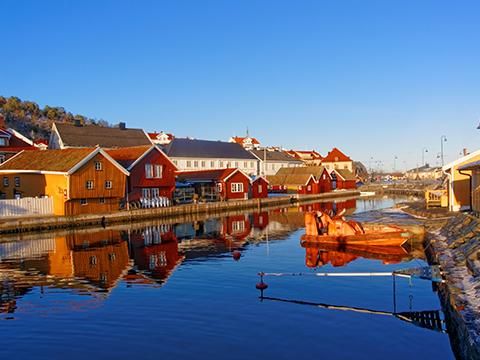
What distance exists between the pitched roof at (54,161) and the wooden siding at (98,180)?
1.38 ft

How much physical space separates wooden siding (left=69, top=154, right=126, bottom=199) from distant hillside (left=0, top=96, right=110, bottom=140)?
7166cm

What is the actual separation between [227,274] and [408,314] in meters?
8.20

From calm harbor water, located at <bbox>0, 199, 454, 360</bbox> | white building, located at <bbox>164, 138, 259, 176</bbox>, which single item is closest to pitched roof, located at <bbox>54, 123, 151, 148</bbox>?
white building, located at <bbox>164, 138, 259, 176</bbox>

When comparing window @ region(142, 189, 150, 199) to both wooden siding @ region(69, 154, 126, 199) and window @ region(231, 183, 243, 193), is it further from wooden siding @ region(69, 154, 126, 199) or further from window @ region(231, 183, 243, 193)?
window @ region(231, 183, 243, 193)

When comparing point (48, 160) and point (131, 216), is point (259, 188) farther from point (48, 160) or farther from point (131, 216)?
point (48, 160)

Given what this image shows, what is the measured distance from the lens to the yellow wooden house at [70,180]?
3881 cm

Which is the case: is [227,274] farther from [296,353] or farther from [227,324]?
[296,353]

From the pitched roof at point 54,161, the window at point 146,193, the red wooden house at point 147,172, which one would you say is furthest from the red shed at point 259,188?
the pitched roof at point 54,161

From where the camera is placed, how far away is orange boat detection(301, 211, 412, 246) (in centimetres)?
2605

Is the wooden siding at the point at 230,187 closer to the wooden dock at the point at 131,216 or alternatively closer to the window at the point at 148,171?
the wooden dock at the point at 131,216

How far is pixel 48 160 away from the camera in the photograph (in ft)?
136

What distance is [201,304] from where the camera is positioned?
15.3m

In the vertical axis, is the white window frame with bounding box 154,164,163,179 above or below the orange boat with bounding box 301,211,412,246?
above

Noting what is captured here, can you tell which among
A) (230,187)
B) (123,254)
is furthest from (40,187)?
(230,187)
